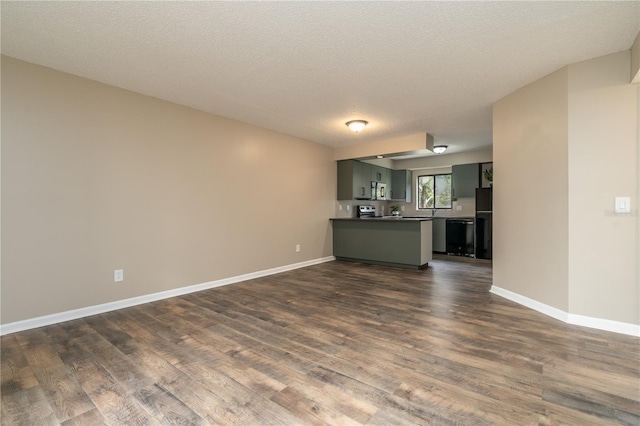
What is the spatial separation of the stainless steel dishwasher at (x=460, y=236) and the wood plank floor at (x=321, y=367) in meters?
3.32

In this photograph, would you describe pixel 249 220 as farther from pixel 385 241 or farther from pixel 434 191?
pixel 434 191

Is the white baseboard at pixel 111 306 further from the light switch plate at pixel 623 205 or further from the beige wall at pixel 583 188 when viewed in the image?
the light switch plate at pixel 623 205

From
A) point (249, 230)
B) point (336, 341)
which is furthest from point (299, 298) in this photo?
point (249, 230)

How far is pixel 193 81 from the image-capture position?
3.03 meters

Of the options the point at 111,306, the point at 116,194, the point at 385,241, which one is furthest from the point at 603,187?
the point at 111,306

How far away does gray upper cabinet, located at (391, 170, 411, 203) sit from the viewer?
7.54 metres

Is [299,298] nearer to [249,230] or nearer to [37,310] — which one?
[249,230]

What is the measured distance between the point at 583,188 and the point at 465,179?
13.6 feet

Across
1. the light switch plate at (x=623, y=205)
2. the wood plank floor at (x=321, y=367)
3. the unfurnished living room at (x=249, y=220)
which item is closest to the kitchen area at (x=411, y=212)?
the unfurnished living room at (x=249, y=220)

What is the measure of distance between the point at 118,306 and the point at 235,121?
2.81 metres

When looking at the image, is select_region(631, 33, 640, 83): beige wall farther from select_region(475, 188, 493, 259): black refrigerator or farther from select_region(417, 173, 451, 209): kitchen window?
select_region(417, 173, 451, 209): kitchen window

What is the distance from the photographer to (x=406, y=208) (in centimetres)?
796

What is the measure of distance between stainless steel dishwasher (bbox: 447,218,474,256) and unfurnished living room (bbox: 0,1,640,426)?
2118 mm

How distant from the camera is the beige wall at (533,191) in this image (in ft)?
9.20
